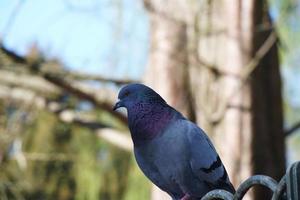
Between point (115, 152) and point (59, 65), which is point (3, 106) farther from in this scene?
point (115, 152)

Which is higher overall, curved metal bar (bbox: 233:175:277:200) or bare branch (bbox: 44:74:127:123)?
curved metal bar (bbox: 233:175:277:200)

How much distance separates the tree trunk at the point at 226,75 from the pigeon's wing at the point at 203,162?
5.59ft

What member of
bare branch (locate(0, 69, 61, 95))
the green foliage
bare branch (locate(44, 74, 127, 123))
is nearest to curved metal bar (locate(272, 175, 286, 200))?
bare branch (locate(44, 74, 127, 123))

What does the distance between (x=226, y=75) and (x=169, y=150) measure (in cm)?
196

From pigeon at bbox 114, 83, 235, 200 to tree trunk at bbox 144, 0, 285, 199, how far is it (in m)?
1.71

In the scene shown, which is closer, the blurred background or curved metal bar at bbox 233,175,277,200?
curved metal bar at bbox 233,175,277,200

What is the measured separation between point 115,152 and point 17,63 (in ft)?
Result: 5.01

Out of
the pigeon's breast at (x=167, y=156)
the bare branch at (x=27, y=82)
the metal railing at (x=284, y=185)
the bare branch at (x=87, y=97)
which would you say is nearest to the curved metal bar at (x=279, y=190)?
the metal railing at (x=284, y=185)

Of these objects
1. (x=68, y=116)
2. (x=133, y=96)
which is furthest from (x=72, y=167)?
(x=133, y=96)

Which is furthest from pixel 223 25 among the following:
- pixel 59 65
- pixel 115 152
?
pixel 115 152

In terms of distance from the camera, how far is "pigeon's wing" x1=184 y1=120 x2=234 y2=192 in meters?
1.64

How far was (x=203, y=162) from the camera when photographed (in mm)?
1646

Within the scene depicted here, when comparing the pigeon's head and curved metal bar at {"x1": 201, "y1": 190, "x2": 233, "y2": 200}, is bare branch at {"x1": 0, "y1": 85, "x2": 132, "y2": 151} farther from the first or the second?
curved metal bar at {"x1": 201, "y1": 190, "x2": 233, "y2": 200}

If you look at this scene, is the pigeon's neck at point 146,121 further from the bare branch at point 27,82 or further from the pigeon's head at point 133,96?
the bare branch at point 27,82
